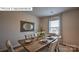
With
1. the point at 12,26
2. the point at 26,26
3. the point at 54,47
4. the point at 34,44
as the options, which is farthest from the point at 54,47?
the point at 12,26

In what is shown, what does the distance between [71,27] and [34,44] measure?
0.53 metres

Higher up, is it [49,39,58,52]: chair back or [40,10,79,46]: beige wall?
[40,10,79,46]: beige wall

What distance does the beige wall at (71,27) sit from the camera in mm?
Result: 1192

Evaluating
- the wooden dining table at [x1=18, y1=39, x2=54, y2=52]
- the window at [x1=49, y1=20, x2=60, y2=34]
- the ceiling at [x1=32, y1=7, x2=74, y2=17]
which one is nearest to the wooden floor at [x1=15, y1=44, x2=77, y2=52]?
the wooden dining table at [x1=18, y1=39, x2=54, y2=52]

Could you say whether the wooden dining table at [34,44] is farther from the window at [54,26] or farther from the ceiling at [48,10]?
the ceiling at [48,10]

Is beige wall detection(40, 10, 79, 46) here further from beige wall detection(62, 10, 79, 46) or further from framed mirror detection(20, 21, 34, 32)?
framed mirror detection(20, 21, 34, 32)

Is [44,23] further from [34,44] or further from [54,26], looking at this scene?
[34,44]

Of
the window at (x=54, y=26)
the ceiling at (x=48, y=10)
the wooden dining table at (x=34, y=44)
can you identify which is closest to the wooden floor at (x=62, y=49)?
the wooden dining table at (x=34, y=44)

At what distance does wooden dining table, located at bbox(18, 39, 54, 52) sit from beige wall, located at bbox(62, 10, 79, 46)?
207mm

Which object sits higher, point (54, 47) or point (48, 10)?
point (48, 10)

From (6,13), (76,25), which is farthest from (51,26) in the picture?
(6,13)

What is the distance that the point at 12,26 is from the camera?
1.20m

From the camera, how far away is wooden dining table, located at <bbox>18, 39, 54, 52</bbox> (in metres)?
1.19
